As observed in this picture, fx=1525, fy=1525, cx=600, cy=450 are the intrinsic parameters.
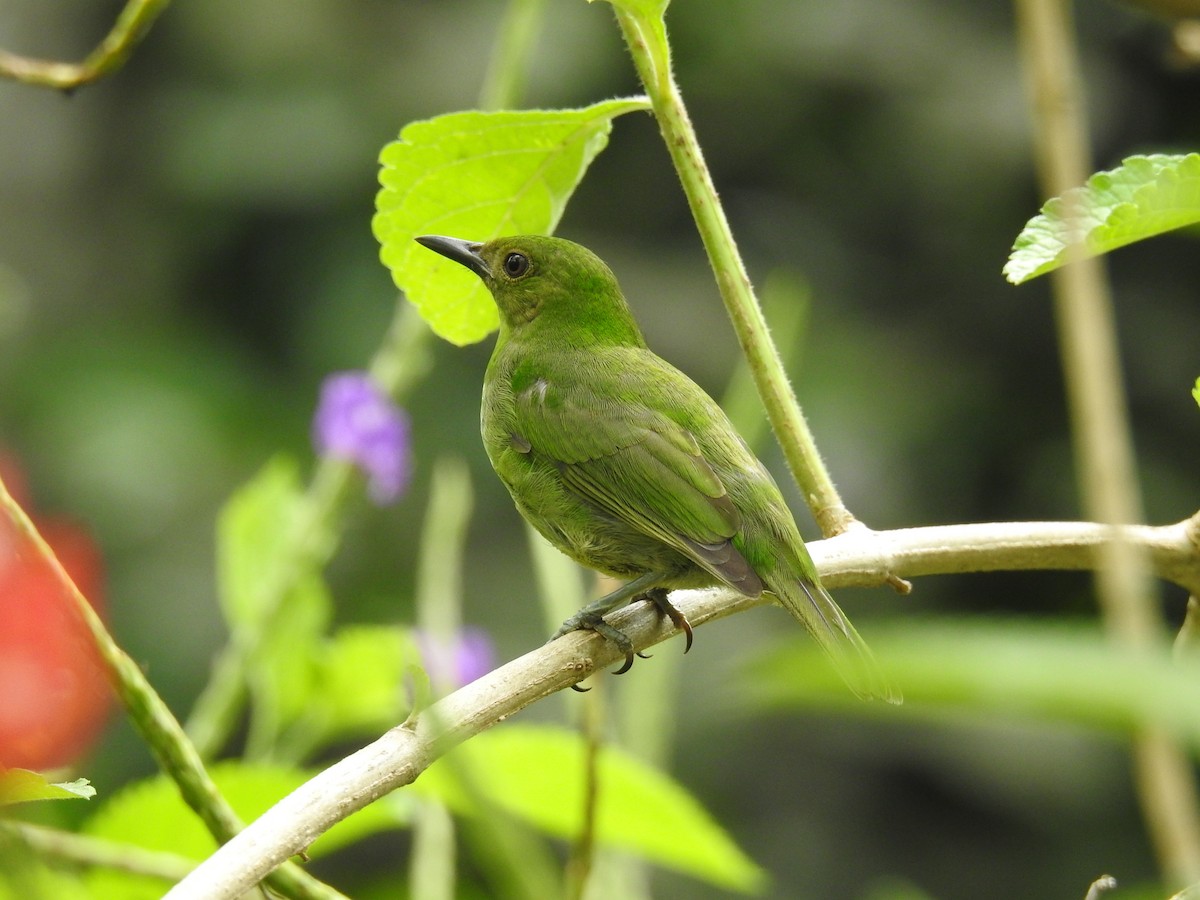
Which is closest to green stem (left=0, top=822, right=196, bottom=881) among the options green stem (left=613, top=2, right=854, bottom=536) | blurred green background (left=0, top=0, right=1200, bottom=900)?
green stem (left=613, top=2, right=854, bottom=536)

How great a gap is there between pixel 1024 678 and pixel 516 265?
262 cm

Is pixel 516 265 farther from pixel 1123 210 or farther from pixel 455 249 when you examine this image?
pixel 1123 210

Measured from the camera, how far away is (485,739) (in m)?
2.18

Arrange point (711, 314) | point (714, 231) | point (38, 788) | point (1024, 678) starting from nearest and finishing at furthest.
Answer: point (1024, 678) < point (38, 788) < point (714, 231) < point (711, 314)

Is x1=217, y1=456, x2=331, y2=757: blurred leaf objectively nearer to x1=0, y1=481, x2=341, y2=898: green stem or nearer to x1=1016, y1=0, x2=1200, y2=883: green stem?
x1=0, y1=481, x2=341, y2=898: green stem

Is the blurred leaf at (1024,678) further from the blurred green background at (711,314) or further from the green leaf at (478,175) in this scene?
the blurred green background at (711,314)

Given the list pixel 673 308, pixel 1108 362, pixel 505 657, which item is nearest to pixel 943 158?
pixel 673 308

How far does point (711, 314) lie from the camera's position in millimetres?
6961

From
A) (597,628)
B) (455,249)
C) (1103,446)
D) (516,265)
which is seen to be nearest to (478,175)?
(455,249)

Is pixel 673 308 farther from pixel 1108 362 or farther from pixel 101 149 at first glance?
pixel 1108 362

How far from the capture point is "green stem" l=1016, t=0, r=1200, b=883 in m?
0.56

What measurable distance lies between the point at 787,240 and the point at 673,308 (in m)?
0.67

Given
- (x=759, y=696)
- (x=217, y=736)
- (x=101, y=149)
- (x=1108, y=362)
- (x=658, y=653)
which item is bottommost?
(x=759, y=696)

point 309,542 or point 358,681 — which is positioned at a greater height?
point 309,542
